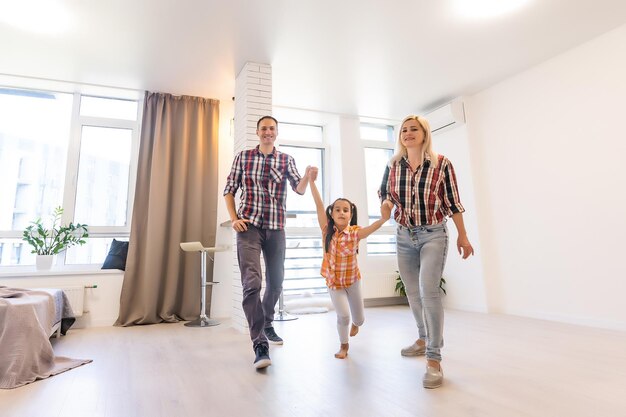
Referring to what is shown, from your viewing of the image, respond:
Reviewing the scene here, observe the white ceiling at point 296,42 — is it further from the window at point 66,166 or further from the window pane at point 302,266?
the window pane at point 302,266

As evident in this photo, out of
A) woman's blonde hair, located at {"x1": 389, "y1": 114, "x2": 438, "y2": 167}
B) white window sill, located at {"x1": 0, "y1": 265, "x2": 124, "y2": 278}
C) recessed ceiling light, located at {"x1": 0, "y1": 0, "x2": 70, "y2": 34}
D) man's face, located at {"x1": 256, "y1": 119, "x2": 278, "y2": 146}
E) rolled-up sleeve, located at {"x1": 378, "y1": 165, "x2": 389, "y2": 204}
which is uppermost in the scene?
recessed ceiling light, located at {"x1": 0, "y1": 0, "x2": 70, "y2": 34}

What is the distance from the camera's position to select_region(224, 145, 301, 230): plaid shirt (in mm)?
2043

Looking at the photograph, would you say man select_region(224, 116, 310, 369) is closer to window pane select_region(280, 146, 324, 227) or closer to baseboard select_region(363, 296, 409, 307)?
window pane select_region(280, 146, 324, 227)

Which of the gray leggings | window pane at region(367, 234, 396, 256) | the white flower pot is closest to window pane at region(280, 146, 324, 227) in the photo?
window pane at region(367, 234, 396, 256)

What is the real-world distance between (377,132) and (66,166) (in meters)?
3.87

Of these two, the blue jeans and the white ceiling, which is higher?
the white ceiling

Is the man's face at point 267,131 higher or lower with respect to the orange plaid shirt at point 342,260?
higher

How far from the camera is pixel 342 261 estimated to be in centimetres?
200

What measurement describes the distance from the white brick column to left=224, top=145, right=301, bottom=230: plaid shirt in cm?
110

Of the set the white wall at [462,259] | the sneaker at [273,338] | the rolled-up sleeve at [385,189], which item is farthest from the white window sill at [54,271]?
the white wall at [462,259]

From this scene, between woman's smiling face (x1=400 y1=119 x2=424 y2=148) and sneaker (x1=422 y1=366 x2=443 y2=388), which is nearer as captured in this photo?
sneaker (x1=422 y1=366 x2=443 y2=388)

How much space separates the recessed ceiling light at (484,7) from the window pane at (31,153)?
397cm

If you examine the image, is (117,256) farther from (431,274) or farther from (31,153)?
(431,274)

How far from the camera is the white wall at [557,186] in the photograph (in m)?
3.01
